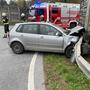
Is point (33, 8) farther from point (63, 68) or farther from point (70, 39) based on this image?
point (63, 68)

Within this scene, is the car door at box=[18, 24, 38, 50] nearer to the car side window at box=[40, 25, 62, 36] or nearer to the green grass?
the car side window at box=[40, 25, 62, 36]

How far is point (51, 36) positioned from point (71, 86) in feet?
18.6

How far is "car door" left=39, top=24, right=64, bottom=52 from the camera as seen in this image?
12.7 meters

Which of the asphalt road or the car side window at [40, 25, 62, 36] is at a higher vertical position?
the car side window at [40, 25, 62, 36]

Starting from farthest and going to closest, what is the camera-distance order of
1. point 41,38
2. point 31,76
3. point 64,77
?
point 41,38
point 31,76
point 64,77

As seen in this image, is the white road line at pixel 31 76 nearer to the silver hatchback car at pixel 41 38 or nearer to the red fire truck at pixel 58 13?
the silver hatchback car at pixel 41 38

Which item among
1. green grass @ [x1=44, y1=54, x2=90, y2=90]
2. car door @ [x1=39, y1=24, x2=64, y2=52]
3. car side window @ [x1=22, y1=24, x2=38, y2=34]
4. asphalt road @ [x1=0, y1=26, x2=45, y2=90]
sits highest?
car side window @ [x1=22, y1=24, x2=38, y2=34]

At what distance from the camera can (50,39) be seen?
12820 mm

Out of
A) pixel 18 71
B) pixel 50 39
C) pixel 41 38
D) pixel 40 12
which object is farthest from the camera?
pixel 40 12

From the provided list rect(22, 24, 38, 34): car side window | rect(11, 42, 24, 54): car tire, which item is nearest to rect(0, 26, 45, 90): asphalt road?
rect(11, 42, 24, 54): car tire

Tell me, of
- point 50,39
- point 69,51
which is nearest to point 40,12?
point 50,39

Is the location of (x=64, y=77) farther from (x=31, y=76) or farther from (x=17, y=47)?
(x=17, y=47)

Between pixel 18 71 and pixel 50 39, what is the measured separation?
3.53 m

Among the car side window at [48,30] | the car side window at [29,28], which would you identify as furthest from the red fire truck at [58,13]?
the car side window at [48,30]
